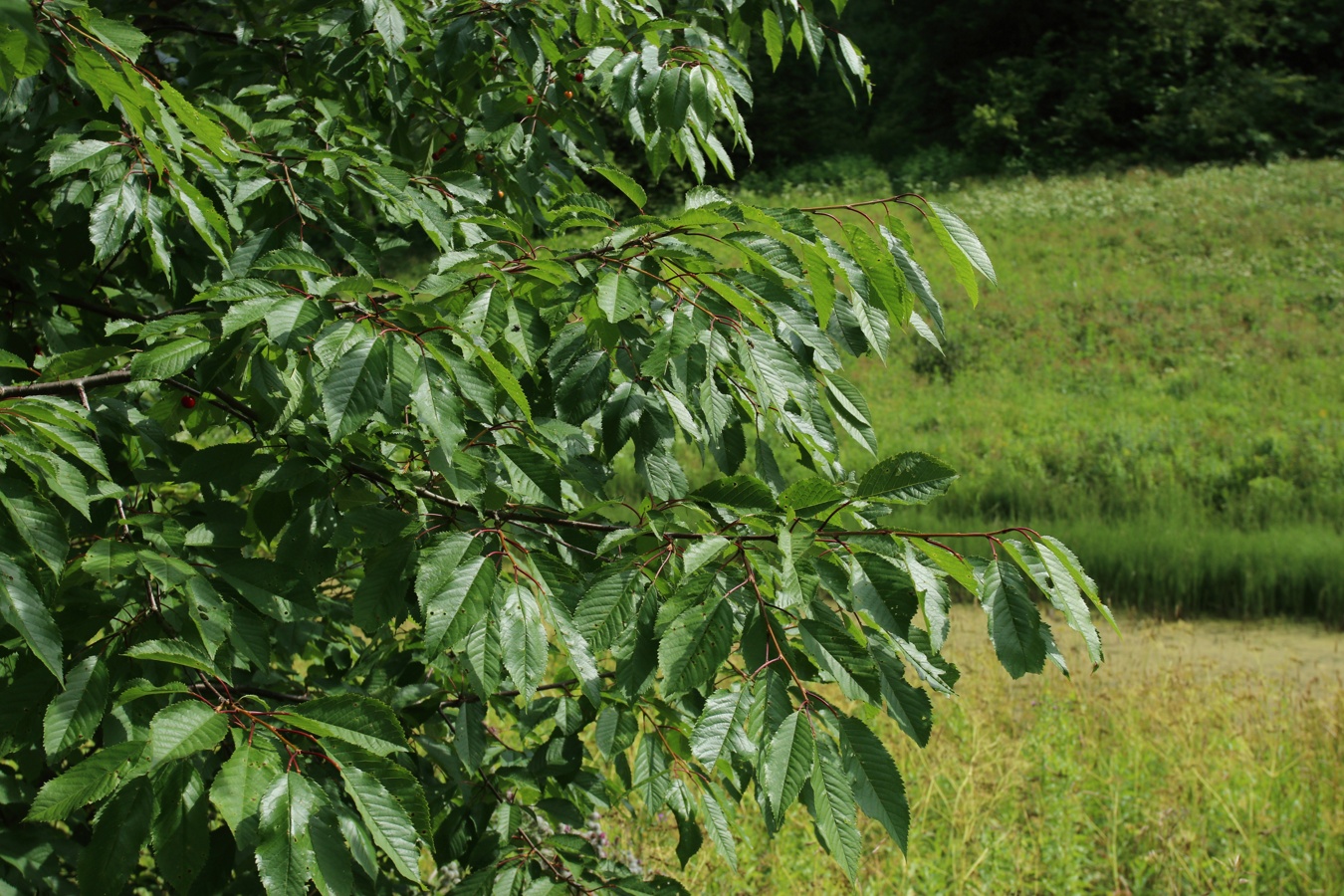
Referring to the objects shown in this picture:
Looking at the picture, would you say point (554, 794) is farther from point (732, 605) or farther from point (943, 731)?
point (943, 731)

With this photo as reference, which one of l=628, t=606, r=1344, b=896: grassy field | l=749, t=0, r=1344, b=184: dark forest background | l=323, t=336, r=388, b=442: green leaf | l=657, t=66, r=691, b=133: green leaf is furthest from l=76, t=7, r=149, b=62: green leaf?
l=749, t=0, r=1344, b=184: dark forest background

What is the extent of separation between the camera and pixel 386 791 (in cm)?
90

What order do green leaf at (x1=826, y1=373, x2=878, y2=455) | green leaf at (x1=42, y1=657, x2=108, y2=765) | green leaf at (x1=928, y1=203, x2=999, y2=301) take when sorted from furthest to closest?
green leaf at (x1=826, y1=373, x2=878, y2=455)
green leaf at (x1=928, y1=203, x2=999, y2=301)
green leaf at (x1=42, y1=657, x2=108, y2=765)

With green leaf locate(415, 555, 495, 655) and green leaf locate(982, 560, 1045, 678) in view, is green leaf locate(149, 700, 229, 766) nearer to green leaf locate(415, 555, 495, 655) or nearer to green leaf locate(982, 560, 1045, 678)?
green leaf locate(415, 555, 495, 655)

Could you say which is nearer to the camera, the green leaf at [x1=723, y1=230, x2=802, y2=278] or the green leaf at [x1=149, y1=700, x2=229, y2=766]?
the green leaf at [x1=149, y1=700, x2=229, y2=766]

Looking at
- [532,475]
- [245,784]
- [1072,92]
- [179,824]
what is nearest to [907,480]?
[532,475]

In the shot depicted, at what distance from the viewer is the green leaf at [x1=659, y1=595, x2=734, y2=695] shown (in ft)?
2.86

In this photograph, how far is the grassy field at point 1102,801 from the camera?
286 centimetres

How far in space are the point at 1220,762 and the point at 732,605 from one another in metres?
3.12

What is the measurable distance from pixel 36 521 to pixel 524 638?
44cm

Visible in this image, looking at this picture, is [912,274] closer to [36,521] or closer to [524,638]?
[524,638]

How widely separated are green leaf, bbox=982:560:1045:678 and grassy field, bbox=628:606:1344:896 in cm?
148

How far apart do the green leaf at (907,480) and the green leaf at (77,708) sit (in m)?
0.77

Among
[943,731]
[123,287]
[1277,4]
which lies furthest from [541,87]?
[1277,4]
